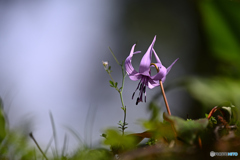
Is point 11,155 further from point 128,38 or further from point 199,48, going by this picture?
point 128,38

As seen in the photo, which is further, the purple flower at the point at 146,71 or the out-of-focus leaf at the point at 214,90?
the purple flower at the point at 146,71

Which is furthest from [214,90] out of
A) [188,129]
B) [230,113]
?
[230,113]

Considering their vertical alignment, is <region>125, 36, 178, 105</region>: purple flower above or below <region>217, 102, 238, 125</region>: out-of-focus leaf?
above

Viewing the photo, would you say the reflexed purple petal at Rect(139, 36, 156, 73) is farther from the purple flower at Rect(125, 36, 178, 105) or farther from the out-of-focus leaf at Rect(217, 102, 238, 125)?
the out-of-focus leaf at Rect(217, 102, 238, 125)

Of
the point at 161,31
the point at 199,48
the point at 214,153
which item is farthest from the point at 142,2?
the point at 214,153

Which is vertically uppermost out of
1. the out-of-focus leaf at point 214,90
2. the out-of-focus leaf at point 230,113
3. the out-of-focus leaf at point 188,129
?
the out-of-focus leaf at point 214,90

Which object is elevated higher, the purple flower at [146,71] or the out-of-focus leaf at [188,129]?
the purple flower at [146,71]

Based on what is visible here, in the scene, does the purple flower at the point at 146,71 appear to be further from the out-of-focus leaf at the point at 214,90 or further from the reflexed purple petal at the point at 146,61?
the out-of-focus leaf at the point at 214,90

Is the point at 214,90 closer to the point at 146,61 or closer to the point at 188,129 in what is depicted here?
the point at 188,129

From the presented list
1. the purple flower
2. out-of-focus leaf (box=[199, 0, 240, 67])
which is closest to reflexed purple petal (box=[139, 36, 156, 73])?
the purple flower

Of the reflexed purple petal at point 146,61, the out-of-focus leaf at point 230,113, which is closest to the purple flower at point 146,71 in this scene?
the reflexed purple petal at point 146,61

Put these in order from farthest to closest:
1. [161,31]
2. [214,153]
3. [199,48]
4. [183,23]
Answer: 1. [161,31]
2. [183,23]
3. [199,48]
4. [214,153]
